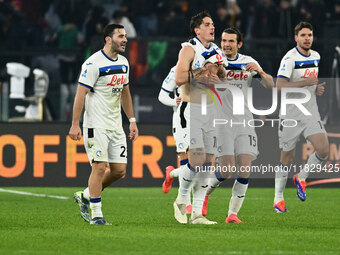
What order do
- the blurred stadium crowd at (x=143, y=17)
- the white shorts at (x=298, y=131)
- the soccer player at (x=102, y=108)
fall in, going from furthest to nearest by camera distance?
the blurred stadium crowd at (x=143, y=17), the white shorts at (x=298, y=131), the soccer player at (x=102, y=108)

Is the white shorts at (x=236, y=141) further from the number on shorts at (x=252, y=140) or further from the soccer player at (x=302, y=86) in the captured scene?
the soccer player at (x=302, y=86)

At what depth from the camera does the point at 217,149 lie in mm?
11008

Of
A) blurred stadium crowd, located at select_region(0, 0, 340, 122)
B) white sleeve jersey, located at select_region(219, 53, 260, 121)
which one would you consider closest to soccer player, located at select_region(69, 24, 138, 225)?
white sleeve jersey, located at select_region(219, 53, 260, 121)

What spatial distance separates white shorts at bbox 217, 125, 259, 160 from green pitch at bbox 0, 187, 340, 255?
831mm

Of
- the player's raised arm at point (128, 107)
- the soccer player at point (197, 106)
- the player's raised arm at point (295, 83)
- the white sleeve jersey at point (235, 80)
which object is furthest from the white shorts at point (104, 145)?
the player's raised arm at point (295, 83)

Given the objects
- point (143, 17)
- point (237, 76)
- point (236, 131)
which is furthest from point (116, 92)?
point (143, 17)

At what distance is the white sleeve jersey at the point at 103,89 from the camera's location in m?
10.4

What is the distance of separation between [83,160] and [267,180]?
11.3 feet

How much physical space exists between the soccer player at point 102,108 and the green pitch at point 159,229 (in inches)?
22.4

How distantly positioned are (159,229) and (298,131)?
3583mm

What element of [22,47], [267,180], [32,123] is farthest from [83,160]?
A: [267,180]

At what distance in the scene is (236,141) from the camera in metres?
11.1

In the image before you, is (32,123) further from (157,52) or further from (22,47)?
(157,52)

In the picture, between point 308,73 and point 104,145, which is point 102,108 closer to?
point 104,145
